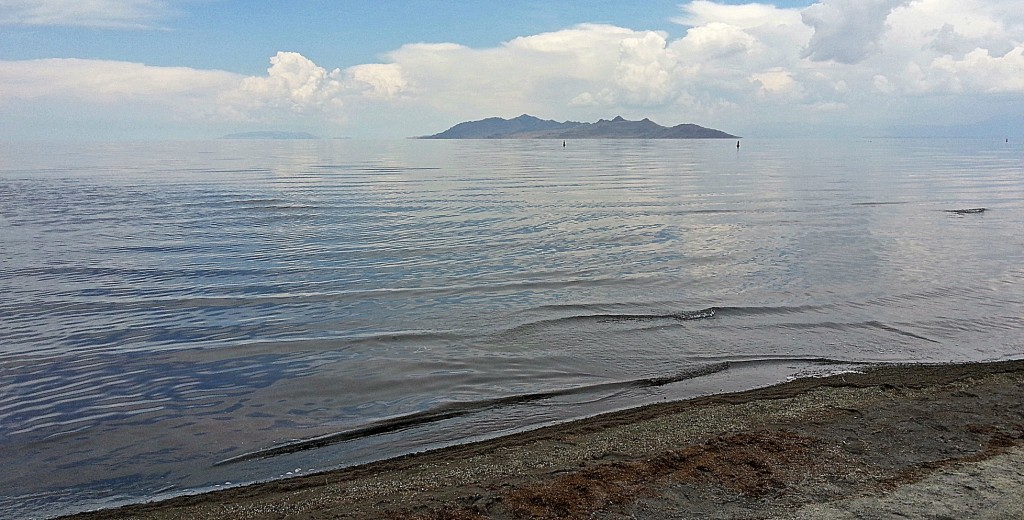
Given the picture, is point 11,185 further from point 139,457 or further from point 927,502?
point 927,502

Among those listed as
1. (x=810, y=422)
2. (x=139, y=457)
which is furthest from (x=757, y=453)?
(x=139, y=457)

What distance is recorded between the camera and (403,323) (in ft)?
50.5

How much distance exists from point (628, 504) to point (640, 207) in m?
32.1

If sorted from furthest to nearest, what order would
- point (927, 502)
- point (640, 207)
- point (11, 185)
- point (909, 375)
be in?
point (11, 185)
point (640, 207)
point (909, 375)
point (927, 502)

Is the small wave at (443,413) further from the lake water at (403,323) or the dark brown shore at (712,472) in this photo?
the dark brown shore at (712,472)

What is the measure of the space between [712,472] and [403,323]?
354 inches

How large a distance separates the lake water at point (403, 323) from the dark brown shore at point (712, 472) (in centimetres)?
110

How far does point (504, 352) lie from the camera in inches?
532

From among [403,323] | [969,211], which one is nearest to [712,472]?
[403,323]

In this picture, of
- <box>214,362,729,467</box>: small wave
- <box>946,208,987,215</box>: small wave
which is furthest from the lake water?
<box>946,208,987,215</box>: small wave

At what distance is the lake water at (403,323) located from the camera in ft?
32.5

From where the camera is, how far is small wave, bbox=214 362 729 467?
373 inches

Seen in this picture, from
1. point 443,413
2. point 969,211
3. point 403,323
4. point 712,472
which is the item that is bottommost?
point 443,413

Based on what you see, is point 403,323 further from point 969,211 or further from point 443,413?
point 969,211
